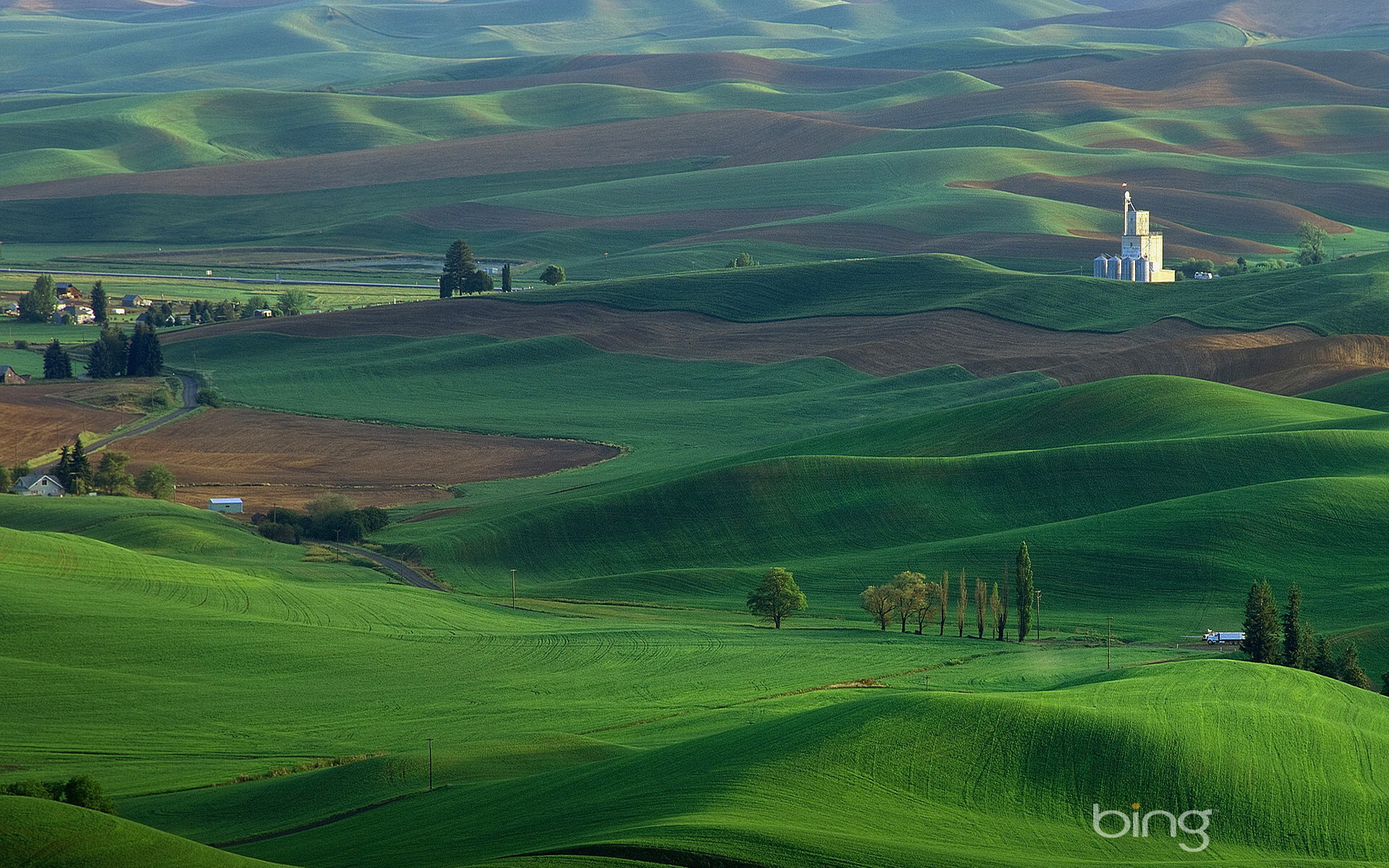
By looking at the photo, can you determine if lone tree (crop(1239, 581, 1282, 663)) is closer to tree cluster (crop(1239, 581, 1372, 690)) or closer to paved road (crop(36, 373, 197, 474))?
tree cluster (crop(1239, 581, 1372, 690))

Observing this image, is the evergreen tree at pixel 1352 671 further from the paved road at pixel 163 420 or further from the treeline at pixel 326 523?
the paved road at pixel 163 420

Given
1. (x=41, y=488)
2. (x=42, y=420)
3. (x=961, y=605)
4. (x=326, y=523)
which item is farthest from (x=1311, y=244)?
(x=41, y=488)

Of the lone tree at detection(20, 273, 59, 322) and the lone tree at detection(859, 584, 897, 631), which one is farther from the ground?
the lone tree at detection(20, 273, 59, 322)

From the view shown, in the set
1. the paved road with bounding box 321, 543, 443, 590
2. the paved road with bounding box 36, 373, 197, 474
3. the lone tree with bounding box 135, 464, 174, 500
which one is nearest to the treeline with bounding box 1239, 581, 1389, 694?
the paved road with bounding box 321, 543, 443, 590

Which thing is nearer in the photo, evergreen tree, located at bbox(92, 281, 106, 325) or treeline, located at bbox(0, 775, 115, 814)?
treeline, located at bbox(0, 775, 115, 814)

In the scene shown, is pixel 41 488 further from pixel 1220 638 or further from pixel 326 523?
pixel 1220 638

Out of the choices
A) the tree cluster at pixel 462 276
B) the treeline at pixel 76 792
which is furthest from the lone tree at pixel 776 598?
the tree cluster at pixel 462 276

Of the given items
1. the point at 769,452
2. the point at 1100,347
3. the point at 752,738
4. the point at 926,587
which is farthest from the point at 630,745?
the point at 1100,347
